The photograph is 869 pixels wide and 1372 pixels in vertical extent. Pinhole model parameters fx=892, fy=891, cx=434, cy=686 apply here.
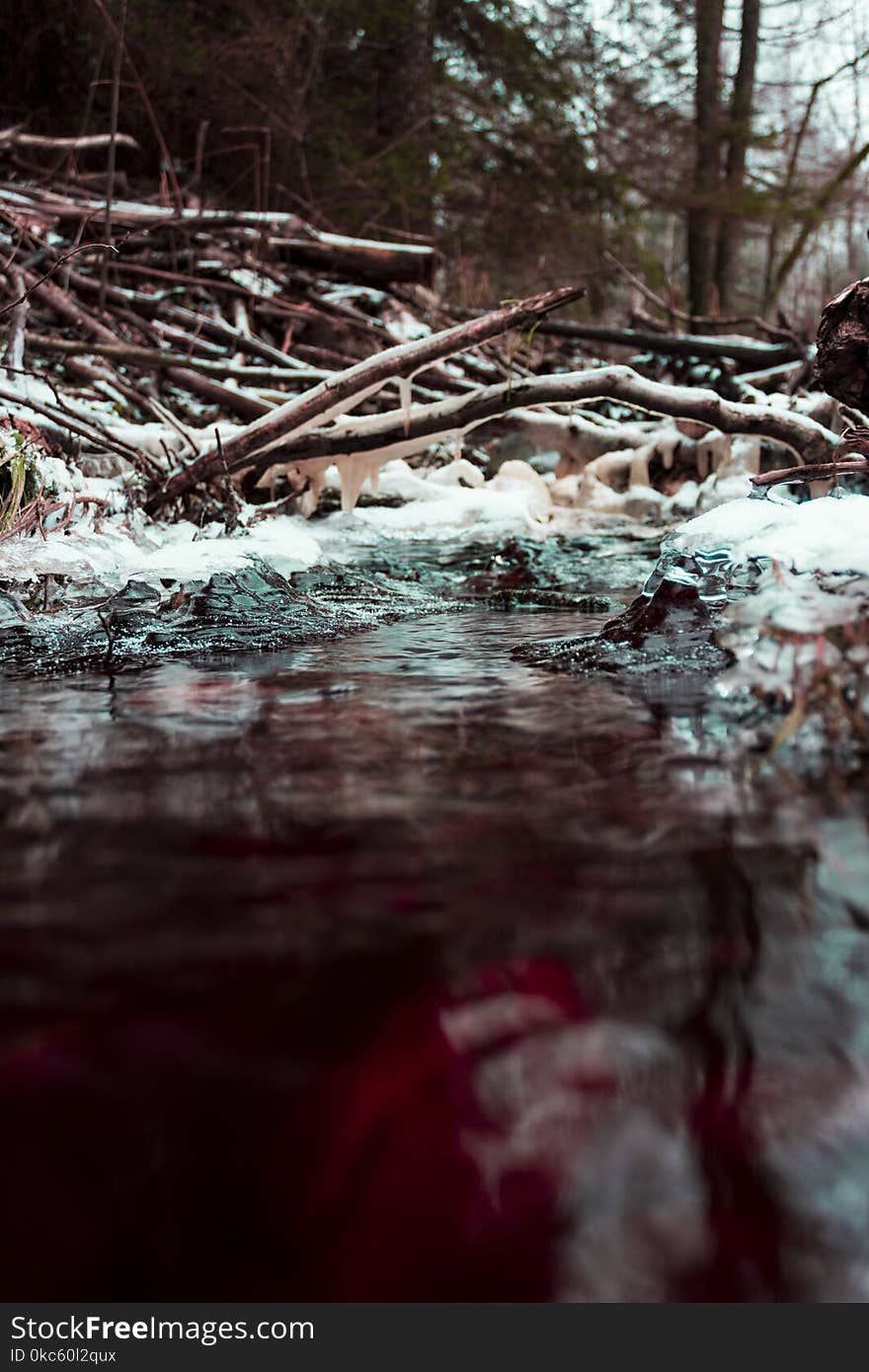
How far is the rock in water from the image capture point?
8.58ft

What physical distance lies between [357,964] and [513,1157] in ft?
0.82

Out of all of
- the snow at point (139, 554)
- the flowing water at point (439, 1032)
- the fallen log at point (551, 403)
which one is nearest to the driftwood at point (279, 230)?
the fallen log at point (551, 403)

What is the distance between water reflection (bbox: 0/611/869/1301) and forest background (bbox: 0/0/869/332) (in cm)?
792

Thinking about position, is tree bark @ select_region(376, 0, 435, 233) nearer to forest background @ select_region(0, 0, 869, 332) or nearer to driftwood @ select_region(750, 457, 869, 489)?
forest background @ select_region(0, 0, 869, 332)

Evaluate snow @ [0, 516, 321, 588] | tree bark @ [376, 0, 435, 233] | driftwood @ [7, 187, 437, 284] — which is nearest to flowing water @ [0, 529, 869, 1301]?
snow @ [0, 516, 321, 588]

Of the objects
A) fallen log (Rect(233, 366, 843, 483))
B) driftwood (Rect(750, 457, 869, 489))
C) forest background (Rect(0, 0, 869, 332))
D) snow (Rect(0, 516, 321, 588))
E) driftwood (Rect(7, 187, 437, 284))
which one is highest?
forest background (Rect(0, 0, 869, 332))

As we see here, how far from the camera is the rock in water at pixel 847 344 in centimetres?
262

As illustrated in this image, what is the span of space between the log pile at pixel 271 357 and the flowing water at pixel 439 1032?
254 centimetres

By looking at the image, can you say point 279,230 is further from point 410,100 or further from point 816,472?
point 816,472

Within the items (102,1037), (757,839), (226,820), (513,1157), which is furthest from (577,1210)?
(226,820)

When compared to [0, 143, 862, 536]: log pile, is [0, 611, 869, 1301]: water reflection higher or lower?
lower

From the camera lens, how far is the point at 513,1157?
0.62m

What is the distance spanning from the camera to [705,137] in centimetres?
1109
